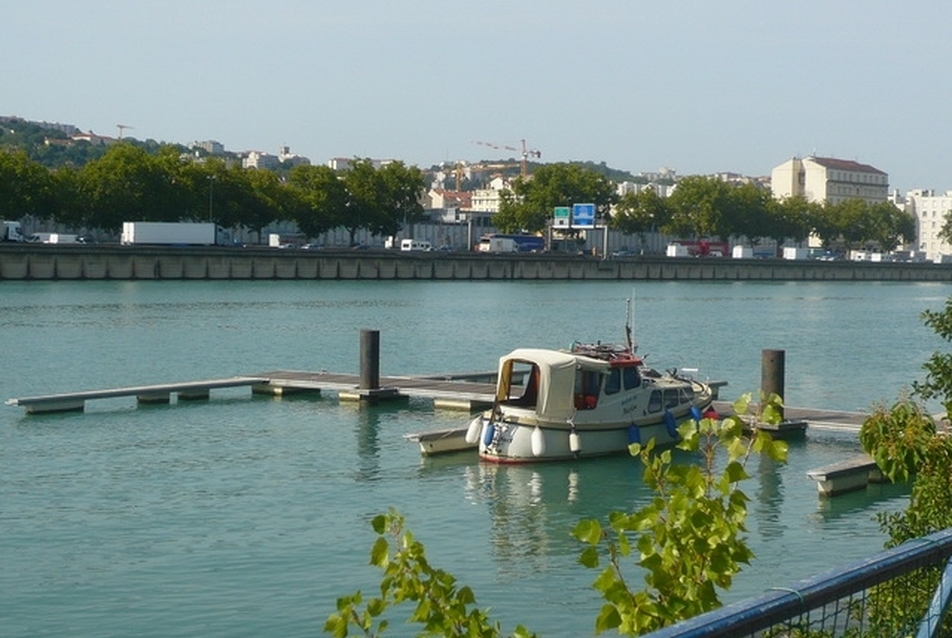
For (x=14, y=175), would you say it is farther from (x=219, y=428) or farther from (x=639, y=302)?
(x=219, y=428)

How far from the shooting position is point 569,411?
3344 cm

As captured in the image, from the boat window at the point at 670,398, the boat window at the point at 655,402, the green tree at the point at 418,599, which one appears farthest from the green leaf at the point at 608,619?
the boat window at the point at 670,398

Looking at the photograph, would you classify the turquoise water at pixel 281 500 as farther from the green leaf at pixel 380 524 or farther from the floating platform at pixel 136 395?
the green leaf at pixel 380 524

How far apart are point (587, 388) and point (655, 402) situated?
8.00 ft

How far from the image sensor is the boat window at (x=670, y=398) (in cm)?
3588

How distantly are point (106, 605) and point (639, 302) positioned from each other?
352ft

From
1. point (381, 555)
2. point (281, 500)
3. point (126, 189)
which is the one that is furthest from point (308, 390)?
point (126, 189)

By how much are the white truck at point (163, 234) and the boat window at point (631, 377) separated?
109750mm

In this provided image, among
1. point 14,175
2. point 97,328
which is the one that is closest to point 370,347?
point 97,328

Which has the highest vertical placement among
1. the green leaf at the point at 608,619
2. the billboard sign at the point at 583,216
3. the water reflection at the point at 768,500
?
the billboard sign at the point at 583,216

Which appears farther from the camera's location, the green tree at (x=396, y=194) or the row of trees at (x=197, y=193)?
the green tree at (x=396, y=194)

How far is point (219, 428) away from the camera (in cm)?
3997

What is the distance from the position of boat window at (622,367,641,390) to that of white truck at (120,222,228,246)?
109750 mm

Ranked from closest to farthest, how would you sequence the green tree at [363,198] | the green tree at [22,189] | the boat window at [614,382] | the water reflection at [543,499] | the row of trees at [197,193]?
the water reflection at [543,499] → the boat window at [614,382] → the green tree at [22,189] → the row of trees at [197,193] → the green tree at [363,198]
